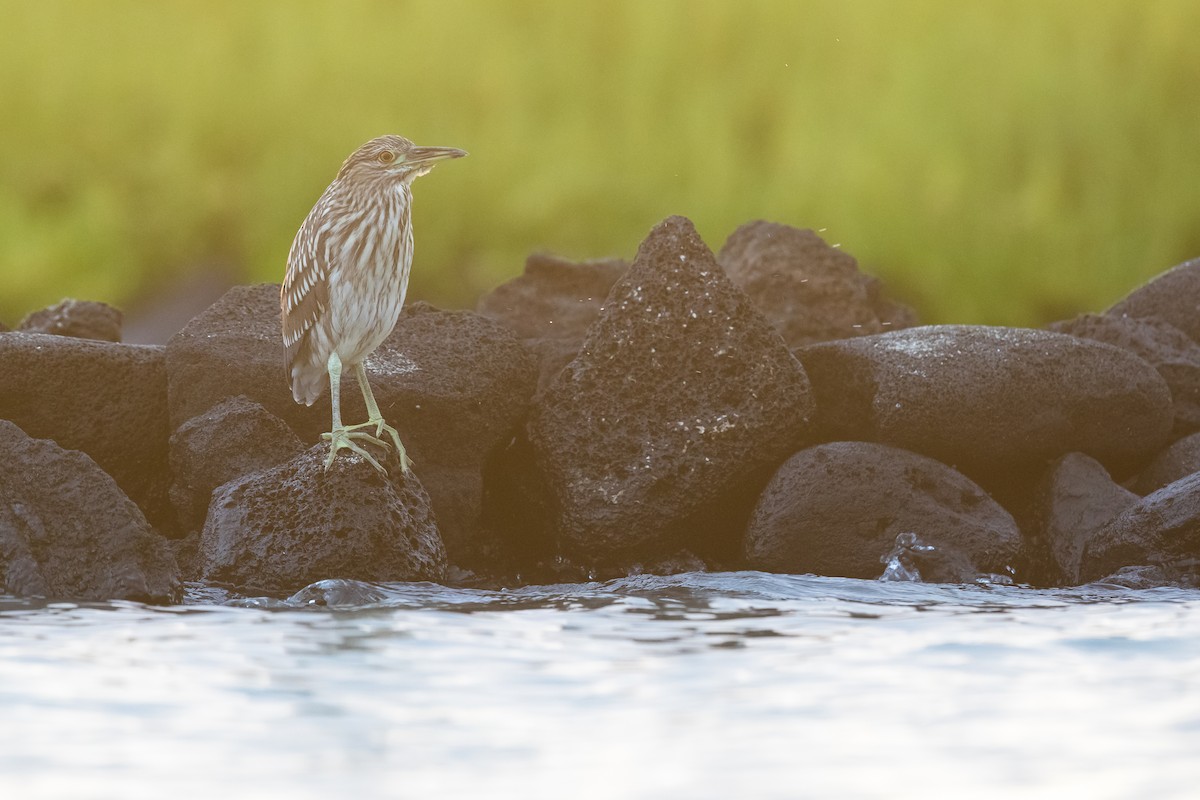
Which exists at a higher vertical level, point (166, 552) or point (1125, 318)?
point (1125, 318)

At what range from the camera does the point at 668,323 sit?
7.61 metres

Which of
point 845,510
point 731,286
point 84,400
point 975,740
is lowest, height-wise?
point 975,740

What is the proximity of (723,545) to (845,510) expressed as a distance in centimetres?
72

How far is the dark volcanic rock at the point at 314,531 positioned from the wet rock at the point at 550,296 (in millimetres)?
3693

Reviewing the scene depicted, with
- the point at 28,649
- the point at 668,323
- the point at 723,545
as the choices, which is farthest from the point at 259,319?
the point at 28,649

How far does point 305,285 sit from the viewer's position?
22.4ft

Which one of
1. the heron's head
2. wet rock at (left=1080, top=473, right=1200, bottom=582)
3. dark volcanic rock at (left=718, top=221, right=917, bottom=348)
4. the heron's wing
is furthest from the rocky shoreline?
dark volcanic rock at (left=718, top=221, right=917, bottom=348)

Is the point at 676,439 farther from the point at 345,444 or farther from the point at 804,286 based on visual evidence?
the point at 804,286

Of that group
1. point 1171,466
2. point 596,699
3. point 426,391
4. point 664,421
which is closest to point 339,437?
point 426,391

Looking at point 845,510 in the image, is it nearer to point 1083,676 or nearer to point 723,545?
point 723,545

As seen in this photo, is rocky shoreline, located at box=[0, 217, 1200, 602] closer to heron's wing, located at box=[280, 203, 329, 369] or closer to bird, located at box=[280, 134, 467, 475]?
bird, located at box=[280, 134, 467, 475]

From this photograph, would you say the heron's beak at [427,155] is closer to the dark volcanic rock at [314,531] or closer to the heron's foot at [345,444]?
the heron's foot at [345,444]

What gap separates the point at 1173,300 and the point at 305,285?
6.01 meters

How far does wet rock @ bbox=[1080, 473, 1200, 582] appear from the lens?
6.75 metres
